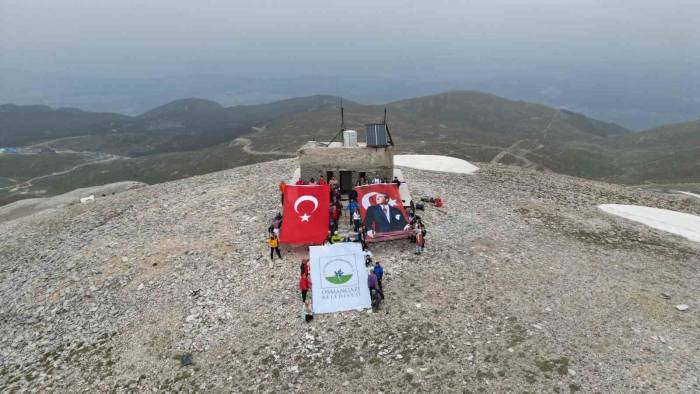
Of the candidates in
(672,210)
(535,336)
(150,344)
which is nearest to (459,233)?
(535,336)

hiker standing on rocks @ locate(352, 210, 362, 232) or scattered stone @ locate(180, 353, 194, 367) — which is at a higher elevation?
hiker standing on rocks @ locate(352, 210, 362, 232)

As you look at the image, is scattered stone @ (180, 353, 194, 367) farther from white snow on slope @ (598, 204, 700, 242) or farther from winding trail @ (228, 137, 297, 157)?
winding trail @ (228, 137, 297, 157)

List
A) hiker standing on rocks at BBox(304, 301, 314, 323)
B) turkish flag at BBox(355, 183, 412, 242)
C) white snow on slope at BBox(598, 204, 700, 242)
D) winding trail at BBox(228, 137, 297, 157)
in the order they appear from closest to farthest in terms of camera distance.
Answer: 1. hiker standing on rocks at BBox(304, 301, 314, 323)
2. turkish flag at BBox(355, 183, 412, 242)
3. white snow on slope at BBox(598, 204, 700, 242)
4. winding trail at BBox(228, 137, 297, 157)

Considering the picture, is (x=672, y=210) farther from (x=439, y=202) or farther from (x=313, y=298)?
(x=313, y=298)

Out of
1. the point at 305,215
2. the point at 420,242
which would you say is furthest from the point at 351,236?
the point at 420,242

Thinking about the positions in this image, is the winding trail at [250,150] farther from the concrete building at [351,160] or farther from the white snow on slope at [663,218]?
the white snow on slope at [663,218]

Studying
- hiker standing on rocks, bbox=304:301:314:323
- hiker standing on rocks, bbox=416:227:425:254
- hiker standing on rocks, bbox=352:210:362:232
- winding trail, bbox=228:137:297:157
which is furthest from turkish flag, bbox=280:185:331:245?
winding trail, bbox=228:137:297:157
